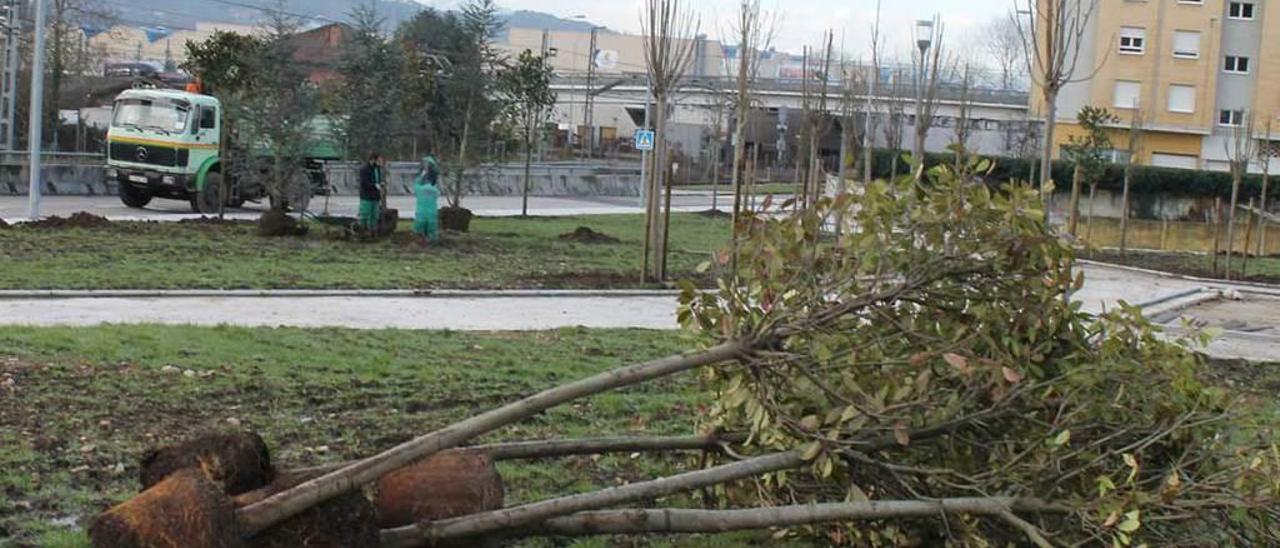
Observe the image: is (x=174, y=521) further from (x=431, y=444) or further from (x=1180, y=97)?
(x=1180, y=97)

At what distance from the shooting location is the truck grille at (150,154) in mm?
29516

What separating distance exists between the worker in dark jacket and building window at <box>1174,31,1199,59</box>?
4619cm

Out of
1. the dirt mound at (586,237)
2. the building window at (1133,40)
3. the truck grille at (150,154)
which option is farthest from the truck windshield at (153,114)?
the building window at (1133,40)

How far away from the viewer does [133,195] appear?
30.6 metres

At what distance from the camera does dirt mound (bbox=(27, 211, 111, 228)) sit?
22.1m

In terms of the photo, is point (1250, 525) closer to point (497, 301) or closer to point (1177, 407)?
point (1177, 407)

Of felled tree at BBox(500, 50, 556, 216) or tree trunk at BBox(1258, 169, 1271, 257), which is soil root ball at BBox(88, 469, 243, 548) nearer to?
felled tree at BBox(500, 50, 556, 216)

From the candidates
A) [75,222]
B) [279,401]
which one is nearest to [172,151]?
[75,222]

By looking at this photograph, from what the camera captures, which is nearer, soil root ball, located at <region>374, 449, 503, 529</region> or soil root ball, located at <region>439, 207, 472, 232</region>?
soil root ball, located at <region>374, 449, 503, 529</region>

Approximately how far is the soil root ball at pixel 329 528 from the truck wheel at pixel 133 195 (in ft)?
88.1

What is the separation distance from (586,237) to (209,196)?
26.6ft

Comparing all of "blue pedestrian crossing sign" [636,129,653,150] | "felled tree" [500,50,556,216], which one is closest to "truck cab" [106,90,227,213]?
"felled tree" [500,50,556,216]

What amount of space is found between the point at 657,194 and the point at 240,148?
11.1m

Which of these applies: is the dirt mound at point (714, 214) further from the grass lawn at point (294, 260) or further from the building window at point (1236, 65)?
the building window at point (1236, 65)
